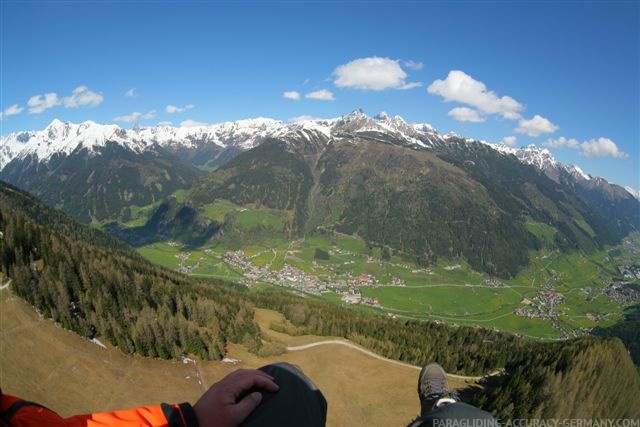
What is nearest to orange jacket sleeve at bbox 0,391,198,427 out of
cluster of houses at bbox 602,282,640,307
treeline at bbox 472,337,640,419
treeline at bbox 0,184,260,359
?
treeline at bbox 472,337,640,419

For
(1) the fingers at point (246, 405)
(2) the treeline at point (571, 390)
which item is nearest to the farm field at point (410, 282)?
(2) the treeline at point (571, 390)

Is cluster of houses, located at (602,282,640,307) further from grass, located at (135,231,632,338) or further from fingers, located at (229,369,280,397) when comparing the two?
fingers, located at (229,369,280,397)

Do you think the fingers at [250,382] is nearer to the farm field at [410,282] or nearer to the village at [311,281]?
the farm field at [410,282]

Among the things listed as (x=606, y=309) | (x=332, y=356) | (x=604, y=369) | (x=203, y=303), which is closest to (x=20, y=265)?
(x=203, y=303)

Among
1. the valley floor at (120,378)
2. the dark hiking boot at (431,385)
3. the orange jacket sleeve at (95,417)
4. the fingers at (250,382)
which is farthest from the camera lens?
the valley floor at (120,378)

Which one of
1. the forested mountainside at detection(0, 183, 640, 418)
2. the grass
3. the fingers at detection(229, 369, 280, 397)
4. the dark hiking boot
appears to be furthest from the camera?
the grass

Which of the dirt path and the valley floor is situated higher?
the valley floor

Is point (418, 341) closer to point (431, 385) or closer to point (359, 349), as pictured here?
point (359, 349)
